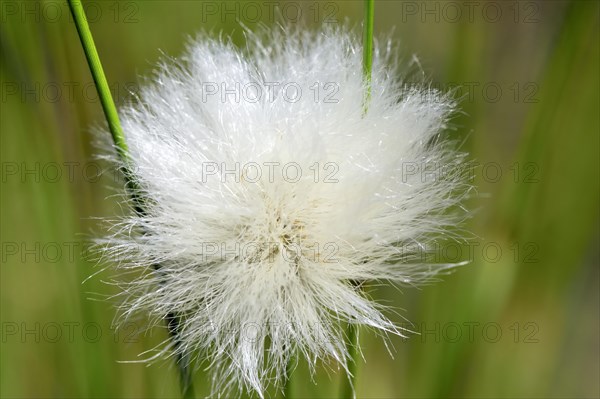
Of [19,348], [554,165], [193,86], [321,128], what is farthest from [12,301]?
[554,165]

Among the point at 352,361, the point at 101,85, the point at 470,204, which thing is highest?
the point at 101,85

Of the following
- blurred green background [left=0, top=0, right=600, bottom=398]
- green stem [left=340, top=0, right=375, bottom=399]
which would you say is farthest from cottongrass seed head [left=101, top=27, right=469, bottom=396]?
blurred green background [left=0, top=0, right=600, bottom=398]

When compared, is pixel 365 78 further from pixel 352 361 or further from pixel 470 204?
pixel 470 204

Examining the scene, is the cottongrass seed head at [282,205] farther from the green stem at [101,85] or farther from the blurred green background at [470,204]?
the blurred green background at [470,204]

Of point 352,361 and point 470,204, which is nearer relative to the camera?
point 352,361

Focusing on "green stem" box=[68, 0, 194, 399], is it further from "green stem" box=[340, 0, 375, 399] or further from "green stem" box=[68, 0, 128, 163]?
"green stem" box=[340, 0, 375, 399]

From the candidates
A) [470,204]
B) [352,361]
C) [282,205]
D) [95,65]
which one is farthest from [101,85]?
[470,204]

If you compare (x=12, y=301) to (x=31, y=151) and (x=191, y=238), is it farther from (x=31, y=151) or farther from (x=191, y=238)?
(x=191, y=238)
